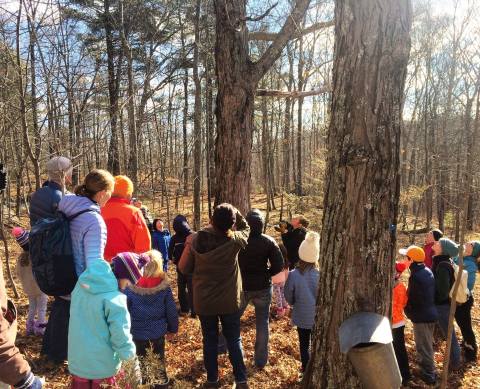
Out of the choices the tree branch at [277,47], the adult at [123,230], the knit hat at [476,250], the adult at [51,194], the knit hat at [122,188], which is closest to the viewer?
the adult at [51,194]

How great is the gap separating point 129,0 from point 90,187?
11.5 meters

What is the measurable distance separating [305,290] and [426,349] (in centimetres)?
161

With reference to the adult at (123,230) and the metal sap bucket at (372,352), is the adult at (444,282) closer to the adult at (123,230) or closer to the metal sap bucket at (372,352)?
the metal sap bucket at (372,352)

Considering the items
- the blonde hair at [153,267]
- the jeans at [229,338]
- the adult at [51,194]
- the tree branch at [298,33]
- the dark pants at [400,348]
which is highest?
the tree branch at [298,33]

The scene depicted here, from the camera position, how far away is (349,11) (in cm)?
247

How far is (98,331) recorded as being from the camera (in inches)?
109

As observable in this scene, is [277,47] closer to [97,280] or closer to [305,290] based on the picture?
[305,290]

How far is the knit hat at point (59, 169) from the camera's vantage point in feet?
12.5

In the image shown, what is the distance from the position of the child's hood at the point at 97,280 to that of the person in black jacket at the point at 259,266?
1781 millimetres

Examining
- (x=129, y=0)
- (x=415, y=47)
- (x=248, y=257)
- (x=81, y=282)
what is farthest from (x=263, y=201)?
(x=81, y=282)

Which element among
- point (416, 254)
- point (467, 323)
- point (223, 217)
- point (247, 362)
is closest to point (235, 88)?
point (223, 217)

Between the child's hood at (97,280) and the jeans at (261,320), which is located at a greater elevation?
the child's hood at (97,280)

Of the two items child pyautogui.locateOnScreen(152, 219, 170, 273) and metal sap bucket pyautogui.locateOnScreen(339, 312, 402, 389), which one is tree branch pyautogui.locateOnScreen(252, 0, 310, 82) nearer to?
child pyautogui.locateOnScreen(152, 219, 170, 273)

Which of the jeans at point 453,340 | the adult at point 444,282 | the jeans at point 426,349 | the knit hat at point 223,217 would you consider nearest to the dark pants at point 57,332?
the knit hat at point 223,217
